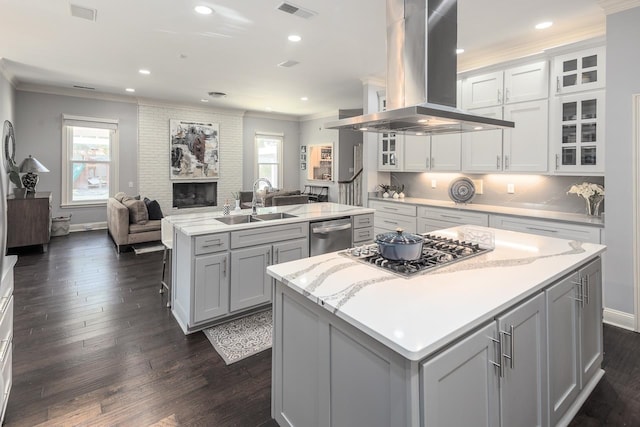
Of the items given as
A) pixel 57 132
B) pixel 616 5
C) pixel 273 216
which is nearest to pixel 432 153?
pixel 616 5

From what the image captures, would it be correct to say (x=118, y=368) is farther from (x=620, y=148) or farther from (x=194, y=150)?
(x=194, y=150)

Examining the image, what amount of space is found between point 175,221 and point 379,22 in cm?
288

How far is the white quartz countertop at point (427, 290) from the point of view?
114 cm

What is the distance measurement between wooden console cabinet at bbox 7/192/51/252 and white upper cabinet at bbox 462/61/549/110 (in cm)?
654

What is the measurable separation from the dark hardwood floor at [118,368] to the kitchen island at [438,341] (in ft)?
1.62

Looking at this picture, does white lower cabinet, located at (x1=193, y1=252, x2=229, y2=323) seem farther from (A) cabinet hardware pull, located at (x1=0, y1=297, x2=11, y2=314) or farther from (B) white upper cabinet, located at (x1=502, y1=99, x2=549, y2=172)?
(B) white upper cabinet, located at (x1=502, y1=99, x2=549, y2=172)

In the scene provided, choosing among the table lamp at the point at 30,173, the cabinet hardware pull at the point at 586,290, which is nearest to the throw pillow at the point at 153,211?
the table lamp at the point at 30,173

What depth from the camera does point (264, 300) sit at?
10.7 ft

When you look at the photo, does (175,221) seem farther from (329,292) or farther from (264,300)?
(329,292)

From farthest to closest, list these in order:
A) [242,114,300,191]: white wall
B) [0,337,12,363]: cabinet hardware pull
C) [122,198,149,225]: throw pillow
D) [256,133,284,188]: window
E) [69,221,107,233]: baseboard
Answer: [256,133,284,188]: window → [242,114,300,191]: white wall → [69,221,107,233]: baseboard → [122,198,149,225]: throw pillow → [0,337,12,363]: cabinet hardware pull

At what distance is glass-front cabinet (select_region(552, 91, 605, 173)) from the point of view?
3.30 m

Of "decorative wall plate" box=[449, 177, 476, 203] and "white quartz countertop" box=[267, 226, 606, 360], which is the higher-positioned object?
"decorative wall plate" box=[449, 177, 476, 203]

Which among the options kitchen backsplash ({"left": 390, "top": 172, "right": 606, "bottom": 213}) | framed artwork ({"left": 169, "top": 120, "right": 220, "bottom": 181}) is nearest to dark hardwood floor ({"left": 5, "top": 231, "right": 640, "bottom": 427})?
kitchen backsplash ({"left": 390, "top": 172, "right": 606, "bottom": 213})

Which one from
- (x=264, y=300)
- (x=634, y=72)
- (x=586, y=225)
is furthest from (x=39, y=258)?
(x=634, y=72)
